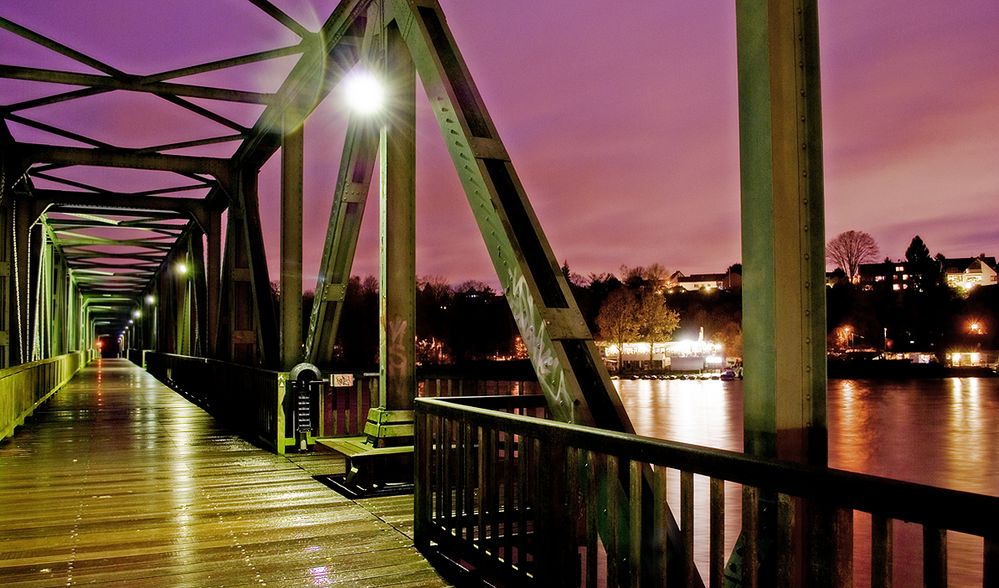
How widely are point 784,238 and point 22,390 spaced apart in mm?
14167

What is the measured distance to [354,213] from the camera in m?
8.77

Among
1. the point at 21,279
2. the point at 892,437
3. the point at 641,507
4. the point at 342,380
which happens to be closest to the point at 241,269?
the point at 21,279

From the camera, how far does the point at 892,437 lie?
3438 cm

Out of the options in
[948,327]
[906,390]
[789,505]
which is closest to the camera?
[789,505]

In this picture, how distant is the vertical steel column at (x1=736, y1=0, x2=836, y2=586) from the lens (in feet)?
10.5

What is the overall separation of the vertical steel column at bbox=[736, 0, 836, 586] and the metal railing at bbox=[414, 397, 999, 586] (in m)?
0.36

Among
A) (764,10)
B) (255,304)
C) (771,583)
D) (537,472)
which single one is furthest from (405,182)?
(255,304)

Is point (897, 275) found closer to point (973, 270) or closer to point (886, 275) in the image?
point (886, 275)

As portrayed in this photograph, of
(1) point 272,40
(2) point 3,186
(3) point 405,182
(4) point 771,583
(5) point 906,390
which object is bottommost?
(5) point 906,390

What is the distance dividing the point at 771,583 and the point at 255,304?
12113 mm

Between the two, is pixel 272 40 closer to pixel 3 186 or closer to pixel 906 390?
pixel 3 186

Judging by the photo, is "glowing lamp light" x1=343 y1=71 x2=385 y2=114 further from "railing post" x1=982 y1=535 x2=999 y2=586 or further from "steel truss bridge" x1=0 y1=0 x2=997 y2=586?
"railing post" x1=982 y1=535 x2=999 y2=586

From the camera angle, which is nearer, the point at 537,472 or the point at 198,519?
the point at 537,472

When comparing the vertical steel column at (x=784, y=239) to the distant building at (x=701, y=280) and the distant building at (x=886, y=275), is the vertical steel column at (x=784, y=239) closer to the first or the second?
the distant building at (x=886, y=275)
